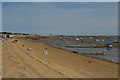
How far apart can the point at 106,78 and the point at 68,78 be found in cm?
368

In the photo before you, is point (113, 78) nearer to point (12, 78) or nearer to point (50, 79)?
point (50, 79)

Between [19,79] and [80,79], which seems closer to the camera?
[19,79]

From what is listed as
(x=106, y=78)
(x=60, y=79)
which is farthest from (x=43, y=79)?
(x=106, y=78)

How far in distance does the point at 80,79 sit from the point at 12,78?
5.03 metres

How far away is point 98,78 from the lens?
12461 mm

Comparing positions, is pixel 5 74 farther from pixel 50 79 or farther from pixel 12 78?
pixel 50 79

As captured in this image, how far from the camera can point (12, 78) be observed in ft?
33.7

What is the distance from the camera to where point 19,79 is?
1014cm

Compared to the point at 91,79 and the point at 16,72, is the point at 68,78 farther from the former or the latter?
the point at 16,72

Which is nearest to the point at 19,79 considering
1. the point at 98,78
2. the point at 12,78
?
the point at 12,78

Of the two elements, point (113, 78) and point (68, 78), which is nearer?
point (68, 78)

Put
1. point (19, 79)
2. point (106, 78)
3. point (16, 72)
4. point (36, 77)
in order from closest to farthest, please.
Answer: point (19, 79), point (36, 77), point (16, 72), point (106, 78)

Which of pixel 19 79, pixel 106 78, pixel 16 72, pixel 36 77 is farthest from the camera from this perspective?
pixel 106 78

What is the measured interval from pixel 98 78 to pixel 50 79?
4390mm
